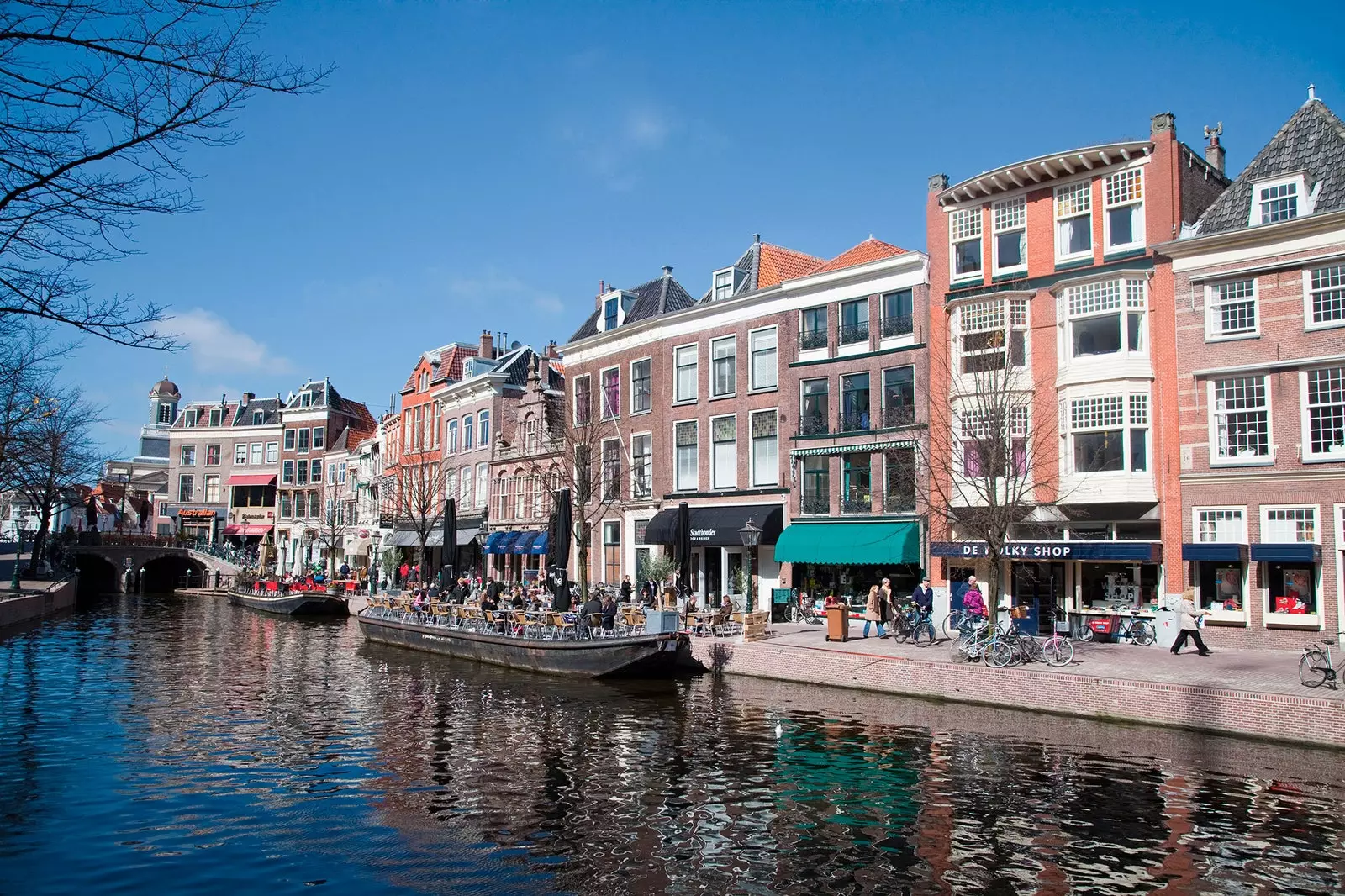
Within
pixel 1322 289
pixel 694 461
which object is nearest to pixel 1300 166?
pixel 1322 289

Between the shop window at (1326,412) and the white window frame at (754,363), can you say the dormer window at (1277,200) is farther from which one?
the white window frame at (754,363)

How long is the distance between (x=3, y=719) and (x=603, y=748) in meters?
11.9

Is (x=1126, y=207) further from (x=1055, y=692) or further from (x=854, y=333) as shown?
(x=1055, y=692)

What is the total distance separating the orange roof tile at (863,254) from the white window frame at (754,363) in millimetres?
3057

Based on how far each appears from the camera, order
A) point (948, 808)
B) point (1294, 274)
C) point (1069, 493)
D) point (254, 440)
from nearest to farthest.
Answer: point (948, 808), point (1294, 274), point (1069, 493), point (254, 440)

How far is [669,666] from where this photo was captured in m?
24.9

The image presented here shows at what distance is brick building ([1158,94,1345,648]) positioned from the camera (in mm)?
23844

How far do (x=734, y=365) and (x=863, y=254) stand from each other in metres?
6.98

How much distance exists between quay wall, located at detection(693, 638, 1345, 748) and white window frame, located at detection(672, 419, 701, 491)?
49.1 feet

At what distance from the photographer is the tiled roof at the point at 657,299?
1779 inches

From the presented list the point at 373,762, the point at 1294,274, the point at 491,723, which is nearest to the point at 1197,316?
the point at 1294,274

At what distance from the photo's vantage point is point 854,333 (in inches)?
1387

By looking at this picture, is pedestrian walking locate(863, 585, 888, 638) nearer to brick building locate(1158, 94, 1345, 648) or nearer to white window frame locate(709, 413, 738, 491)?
brick building locate(1158, 94, 1345, 648)

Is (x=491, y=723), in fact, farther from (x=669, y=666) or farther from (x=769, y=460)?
(x=769, y=460)
